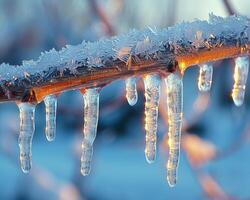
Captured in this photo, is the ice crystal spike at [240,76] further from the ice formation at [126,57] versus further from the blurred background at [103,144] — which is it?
the blurred background at [103,144]

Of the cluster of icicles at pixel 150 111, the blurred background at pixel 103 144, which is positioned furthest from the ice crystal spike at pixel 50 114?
the blurred background at pixel 103 144

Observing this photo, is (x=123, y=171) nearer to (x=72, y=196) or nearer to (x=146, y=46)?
(x=72, y=196)

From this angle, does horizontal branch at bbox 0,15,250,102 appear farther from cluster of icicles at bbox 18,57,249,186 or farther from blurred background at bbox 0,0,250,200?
blurred background at bbox 0,0,250,200

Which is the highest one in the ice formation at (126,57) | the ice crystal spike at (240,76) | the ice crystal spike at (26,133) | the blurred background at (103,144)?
the blurred background at (103,144)

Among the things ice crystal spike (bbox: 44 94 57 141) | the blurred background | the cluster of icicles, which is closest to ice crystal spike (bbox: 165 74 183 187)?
the cluster of icicles

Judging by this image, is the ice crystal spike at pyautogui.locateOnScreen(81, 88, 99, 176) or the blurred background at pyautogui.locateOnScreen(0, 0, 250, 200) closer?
the ice crystal spike at pyautogui.locateOnScreen(81, 88, 99, 176)

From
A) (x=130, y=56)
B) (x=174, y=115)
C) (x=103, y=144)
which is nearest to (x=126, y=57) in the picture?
(x=130, y=56)

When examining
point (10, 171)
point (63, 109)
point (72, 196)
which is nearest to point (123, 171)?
point (10, 171)
